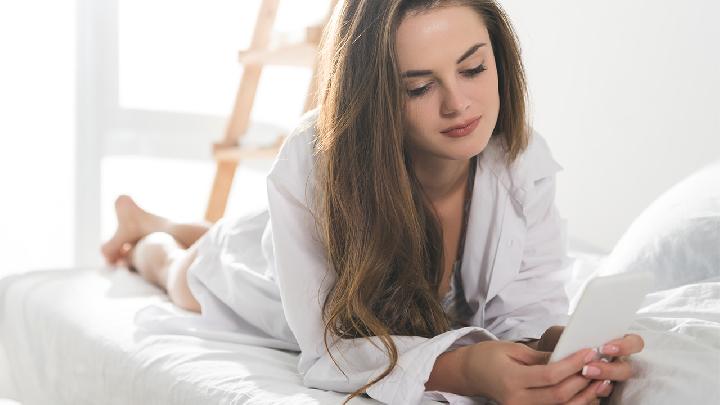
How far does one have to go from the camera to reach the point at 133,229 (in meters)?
2.31

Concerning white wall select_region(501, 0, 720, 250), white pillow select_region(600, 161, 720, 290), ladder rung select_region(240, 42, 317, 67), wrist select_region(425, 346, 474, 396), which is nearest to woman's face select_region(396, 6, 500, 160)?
wrist select_region(425, 346, 474, 396)

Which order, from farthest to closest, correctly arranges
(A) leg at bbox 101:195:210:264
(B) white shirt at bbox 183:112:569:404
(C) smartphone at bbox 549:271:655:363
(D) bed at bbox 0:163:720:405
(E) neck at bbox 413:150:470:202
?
(A) leg at bbox 101:195:210:264
(E) neck at bbox 413:150:470:202
(B) white shirt at bbox 183:112:569:404
(D) bed at bbox 0:163:720:405
(C) smartphone at bbox 549:271:655:363

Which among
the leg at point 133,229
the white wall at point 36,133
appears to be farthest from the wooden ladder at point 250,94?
the white wall at point 36,133

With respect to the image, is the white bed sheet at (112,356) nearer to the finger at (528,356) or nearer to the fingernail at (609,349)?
the finger at (528,356)

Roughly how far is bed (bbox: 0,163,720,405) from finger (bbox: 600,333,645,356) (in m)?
0.03

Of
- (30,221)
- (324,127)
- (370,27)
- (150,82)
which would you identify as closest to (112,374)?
(324,127)

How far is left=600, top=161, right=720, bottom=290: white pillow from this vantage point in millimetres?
1491

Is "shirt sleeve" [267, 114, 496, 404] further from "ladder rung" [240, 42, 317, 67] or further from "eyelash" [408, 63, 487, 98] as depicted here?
"ladder rung" [240, 42, 317, 67]

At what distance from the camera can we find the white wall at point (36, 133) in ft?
11.1

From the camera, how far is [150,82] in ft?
12.2

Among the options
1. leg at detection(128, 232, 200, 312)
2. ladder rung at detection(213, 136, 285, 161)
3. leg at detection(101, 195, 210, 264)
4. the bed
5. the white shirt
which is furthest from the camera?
ladder rung at detection(213, 136, 285, 161)

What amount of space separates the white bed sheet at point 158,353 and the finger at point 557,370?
0.24 feet

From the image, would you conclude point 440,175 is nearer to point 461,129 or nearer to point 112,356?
point 461,129

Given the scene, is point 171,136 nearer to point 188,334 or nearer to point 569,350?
point 188,334
